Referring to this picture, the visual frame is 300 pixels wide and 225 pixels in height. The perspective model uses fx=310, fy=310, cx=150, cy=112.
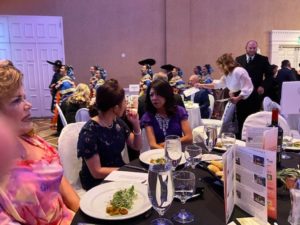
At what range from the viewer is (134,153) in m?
2.60

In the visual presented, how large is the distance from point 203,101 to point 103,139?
360cm

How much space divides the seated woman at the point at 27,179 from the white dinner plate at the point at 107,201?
0.53 feet

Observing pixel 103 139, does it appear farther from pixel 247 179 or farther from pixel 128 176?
pixel 247 179

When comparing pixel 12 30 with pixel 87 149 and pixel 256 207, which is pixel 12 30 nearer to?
pixel 87 149

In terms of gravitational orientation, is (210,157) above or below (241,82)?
below

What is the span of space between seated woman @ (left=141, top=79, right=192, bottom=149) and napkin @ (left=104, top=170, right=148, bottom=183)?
0.95 meters

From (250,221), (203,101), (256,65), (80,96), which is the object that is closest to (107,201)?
(250,221)

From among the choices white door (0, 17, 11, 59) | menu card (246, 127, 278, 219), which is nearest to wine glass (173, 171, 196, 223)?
menu card (246, 127, 278, 219)

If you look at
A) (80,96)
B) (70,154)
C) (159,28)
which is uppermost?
(159,28)

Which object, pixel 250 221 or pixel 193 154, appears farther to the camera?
pixel 193 154

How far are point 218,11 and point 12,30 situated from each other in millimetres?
5746

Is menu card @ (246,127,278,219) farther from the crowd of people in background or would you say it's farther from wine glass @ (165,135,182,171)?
the crowd of people in background

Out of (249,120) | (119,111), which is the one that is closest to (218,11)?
(249,120)

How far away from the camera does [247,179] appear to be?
1.14 meters
